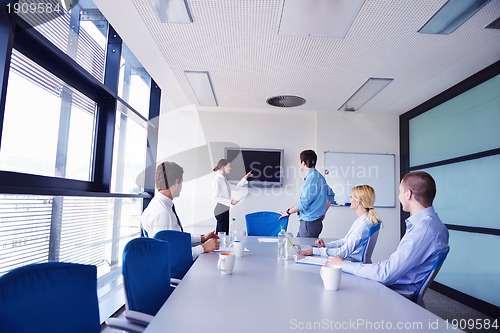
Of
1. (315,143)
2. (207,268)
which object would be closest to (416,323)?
(207,268)

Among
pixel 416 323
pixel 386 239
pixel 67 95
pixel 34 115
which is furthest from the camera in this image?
pixel 386 239

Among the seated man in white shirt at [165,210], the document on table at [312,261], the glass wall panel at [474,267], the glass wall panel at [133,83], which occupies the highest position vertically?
the glass wall panel at [133,83]

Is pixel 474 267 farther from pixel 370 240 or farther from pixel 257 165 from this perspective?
pixel 257 165

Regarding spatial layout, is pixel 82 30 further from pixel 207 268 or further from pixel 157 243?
pixel 207 268

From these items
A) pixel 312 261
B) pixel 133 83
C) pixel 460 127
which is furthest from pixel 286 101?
pixel 312 261

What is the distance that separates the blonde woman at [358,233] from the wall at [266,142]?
3.11 meters

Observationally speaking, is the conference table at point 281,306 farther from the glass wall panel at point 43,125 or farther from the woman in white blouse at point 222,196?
the woman in white blouse at point 222,196

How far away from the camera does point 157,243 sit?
1.77 metres

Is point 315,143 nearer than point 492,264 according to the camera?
No

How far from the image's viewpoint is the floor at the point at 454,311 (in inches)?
131

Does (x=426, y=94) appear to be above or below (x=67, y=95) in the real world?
above

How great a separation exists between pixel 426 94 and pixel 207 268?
174 inches

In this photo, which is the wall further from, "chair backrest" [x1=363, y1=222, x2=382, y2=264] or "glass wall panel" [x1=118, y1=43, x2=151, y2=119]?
"chair backrest" [x1=363, y1=222, x2=382, y2=264]

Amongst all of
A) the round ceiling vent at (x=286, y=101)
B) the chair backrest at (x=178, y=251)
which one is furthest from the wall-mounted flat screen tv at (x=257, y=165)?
the chair backrest at (x=178, y=251)
